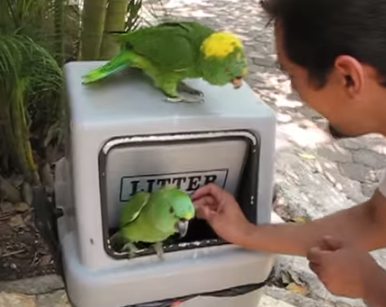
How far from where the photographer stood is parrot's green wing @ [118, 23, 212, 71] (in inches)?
44.9

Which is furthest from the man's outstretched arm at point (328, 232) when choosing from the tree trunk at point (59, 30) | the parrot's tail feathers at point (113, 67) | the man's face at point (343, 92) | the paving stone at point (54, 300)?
the tree trunk at point (59, 30)

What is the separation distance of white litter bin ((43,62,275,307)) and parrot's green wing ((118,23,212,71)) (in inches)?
2.4

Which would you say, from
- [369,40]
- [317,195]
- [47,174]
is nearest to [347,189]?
[317,195]

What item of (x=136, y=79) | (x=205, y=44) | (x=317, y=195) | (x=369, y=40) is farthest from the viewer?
(x=317, y=195)

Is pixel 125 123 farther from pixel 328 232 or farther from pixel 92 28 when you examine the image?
pixel 92 28

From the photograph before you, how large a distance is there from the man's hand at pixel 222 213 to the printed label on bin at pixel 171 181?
0.02 metres

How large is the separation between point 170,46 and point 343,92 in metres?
0.29

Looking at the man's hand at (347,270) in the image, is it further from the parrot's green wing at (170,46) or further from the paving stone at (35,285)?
the paving stone at (35,285)

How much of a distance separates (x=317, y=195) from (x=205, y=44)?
57.8 inches

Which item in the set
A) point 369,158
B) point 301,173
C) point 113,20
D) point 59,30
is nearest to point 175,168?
point 113,20

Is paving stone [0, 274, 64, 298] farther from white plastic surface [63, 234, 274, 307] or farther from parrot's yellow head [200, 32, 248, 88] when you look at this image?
parrot's yellow head [200, 32, 248, 88]

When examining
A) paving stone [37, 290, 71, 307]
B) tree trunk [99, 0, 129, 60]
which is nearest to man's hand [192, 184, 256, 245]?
paving stone [37, 290, 71, 307]

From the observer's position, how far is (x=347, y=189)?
2666mm

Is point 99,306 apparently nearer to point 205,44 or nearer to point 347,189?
point 205,44
